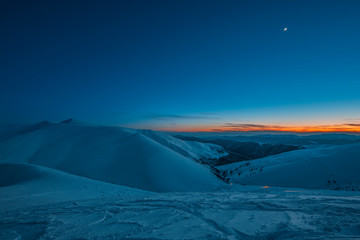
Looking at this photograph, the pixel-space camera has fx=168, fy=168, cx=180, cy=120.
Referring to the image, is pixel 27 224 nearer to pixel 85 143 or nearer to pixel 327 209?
pixel 327 209

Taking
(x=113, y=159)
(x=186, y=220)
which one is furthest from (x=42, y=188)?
(x=113, y=159)

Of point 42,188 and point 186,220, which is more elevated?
point 186,220

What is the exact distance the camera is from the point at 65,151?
16938 mm

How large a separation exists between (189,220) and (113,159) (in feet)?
43.7

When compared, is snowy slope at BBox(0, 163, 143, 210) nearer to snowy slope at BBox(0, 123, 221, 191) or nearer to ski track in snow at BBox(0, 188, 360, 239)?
ski track in snow at BBox(0, 188, 360, 239)

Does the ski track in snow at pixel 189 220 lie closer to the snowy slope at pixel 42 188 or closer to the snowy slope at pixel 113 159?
the snowy slope at pixel 42 188

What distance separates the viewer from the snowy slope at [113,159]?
40.4 ft

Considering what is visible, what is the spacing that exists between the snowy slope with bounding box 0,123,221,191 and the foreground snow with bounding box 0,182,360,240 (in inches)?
283

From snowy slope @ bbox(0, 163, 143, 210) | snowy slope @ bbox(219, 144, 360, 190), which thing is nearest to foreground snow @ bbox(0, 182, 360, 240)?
snowy slope @ bbox(0, 163, 143, 210)

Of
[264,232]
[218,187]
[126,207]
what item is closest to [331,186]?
[218,187]

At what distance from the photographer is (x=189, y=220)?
3.54 metres

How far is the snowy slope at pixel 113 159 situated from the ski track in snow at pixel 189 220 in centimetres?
725

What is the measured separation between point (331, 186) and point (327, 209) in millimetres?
9648

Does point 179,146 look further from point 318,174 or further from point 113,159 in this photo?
point 318,174
